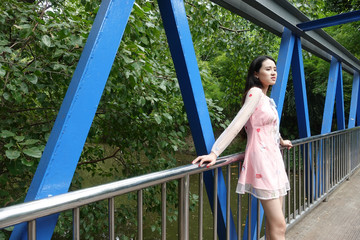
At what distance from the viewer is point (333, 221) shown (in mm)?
3711

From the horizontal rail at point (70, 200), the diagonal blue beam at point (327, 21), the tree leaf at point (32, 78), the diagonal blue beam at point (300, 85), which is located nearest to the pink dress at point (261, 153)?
the horizontal rail at point (70, 200)

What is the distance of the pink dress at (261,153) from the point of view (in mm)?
2100

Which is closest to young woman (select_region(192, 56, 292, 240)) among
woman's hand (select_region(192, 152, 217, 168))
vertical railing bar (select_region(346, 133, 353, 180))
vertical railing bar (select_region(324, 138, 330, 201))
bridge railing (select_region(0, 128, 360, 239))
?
bridge railing (select_region(0, 128, 360, 239))

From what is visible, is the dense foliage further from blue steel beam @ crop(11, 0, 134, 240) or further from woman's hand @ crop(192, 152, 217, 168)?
woman's hand @ crop(192, 152, 217, 168)

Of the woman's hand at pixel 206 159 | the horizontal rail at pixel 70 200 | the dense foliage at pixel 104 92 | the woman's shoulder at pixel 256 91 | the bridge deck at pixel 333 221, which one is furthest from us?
the bridge deck at pixel 333 221

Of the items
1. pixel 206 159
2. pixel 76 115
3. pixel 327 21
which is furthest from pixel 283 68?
pixel 76 115

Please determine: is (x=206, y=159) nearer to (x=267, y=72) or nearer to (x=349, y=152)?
(x=267, y=72)

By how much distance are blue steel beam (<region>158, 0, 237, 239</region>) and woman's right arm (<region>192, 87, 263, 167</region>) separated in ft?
0.67

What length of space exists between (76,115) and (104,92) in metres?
1.75

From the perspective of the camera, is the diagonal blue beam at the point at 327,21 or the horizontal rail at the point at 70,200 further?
the diagonal blue beam at the point at 327,21

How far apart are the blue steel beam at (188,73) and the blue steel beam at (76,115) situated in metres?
0.47

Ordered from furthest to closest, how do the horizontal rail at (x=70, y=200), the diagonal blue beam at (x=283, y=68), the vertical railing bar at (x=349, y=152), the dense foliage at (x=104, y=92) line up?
the vertical railing bar at (x=349, y=152) → the diagonal blue beam at (x=283, y=68) → the dense foliage at (x=104, y=92) → the horizontal rail at (x=70, y=200)

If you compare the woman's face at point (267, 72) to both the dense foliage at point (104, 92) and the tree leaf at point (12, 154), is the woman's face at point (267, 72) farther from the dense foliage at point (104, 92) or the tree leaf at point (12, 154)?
the tree leaf at point (12, 154)

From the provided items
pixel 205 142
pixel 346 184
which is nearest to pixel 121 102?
pixel 205 142
